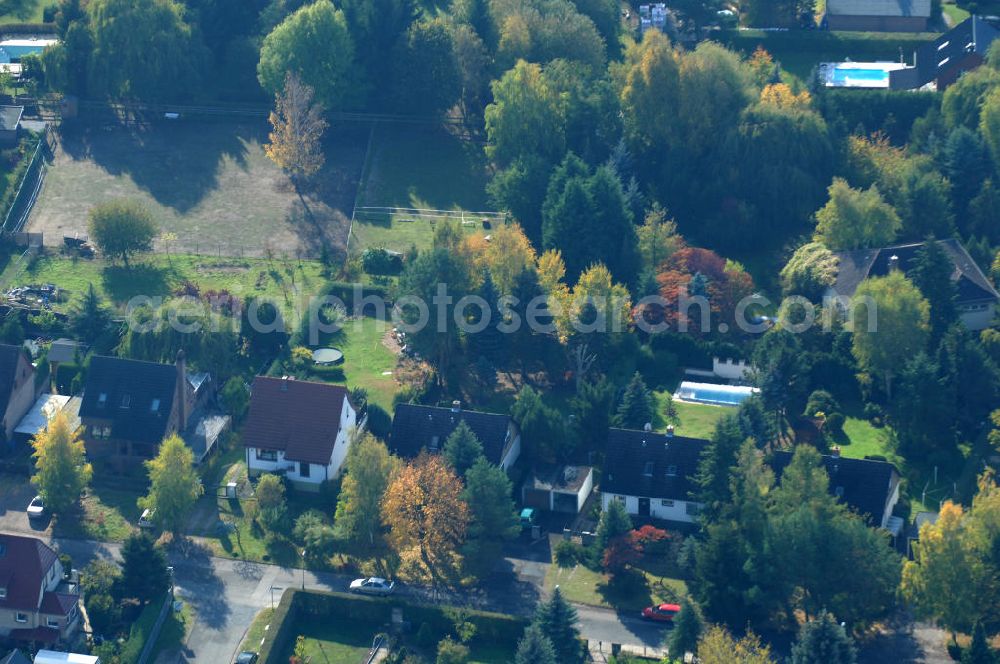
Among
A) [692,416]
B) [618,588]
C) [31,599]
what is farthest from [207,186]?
[618,588]

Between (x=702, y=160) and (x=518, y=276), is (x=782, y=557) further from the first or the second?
(x=702, y=160)

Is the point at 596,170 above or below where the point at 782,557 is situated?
above

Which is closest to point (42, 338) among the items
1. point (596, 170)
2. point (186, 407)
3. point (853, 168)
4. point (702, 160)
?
point (186, 407)

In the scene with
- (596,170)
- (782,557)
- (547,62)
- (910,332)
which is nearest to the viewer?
(782,557)

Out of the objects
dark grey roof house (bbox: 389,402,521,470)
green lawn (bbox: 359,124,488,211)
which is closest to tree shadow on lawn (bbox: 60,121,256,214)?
green lawn (bbox: 359,124,488,211)

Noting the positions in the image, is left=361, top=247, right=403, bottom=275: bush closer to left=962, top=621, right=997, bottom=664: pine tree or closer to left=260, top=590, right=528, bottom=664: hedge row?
left=260, top=590, right=528, bottom=664: hedge row

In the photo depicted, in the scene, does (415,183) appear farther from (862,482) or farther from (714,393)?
(862,482)

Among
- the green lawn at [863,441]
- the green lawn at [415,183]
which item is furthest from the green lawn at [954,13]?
the green lawn at [863,441]

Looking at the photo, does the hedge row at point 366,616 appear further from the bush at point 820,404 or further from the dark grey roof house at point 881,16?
the dark grey roof house at point 881,16
